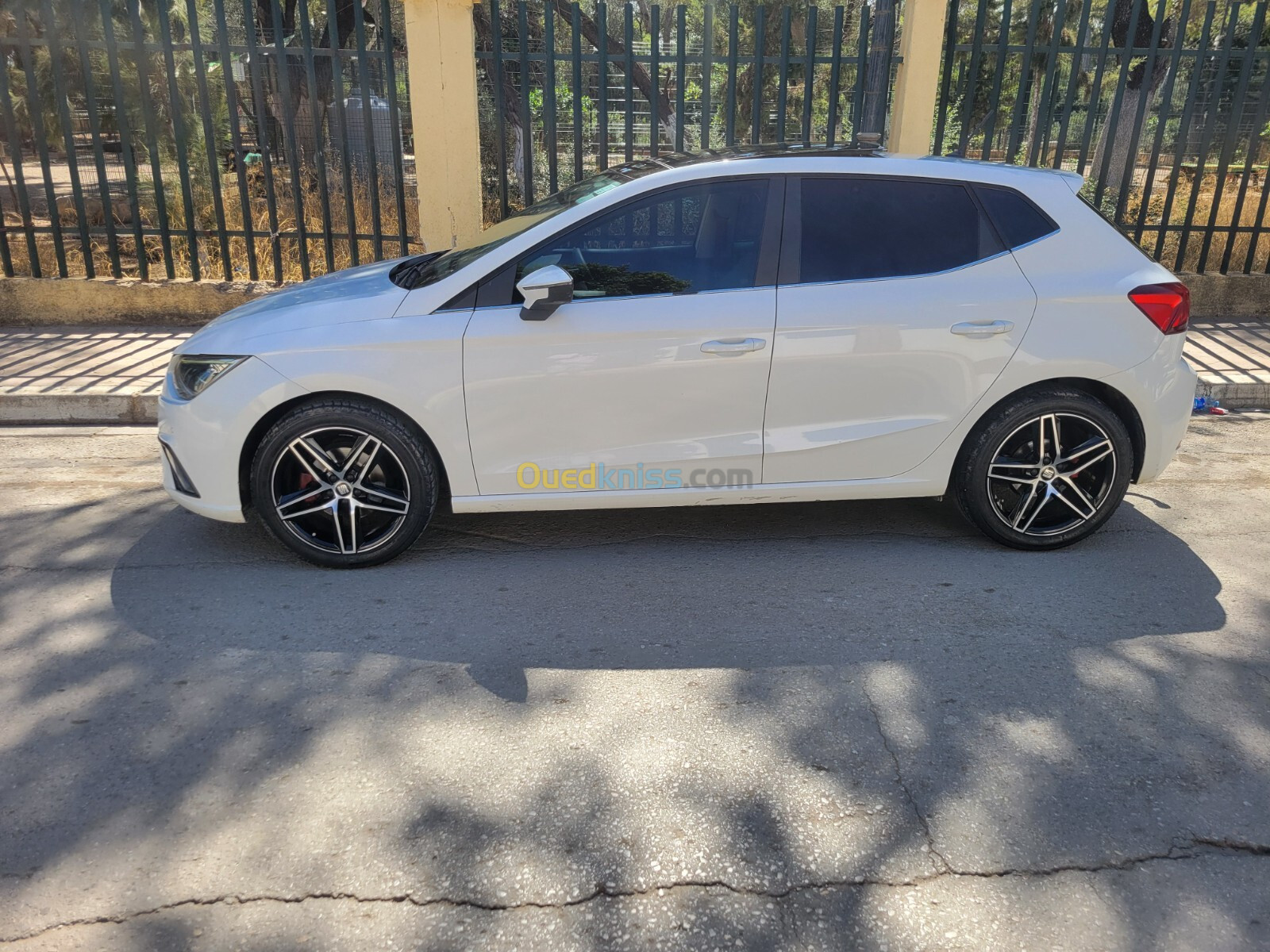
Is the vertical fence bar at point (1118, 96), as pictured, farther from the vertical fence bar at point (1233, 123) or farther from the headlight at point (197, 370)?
the headlight at point (197, 370)

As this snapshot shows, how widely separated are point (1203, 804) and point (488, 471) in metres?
2.83

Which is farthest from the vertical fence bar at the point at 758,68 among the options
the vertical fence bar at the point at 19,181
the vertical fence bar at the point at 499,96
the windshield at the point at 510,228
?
the vertical fence bar at the point at 19,181

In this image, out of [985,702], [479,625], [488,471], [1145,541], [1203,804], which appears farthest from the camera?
[1145,541]

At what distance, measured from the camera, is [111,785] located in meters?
2.92

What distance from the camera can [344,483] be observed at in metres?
4.23

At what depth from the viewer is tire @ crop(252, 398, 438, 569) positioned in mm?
4148

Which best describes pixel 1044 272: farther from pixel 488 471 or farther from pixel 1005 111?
pixel 1005 111

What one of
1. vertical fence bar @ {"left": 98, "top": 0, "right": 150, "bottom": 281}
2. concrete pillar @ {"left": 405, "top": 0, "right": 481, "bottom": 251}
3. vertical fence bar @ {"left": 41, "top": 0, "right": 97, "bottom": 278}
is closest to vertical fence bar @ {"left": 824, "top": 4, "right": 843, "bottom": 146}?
concrete pillar @ {"left": 405, "top": 0, "right": 481, "bottom": 251}

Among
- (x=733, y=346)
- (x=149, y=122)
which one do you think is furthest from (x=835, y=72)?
(x=149, y=122)

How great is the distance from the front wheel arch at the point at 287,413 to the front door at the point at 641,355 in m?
0.21

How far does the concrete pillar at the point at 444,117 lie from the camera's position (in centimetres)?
798

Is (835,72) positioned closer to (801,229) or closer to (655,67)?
(655,67)

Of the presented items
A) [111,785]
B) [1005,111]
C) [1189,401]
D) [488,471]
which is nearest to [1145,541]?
[1189,401]

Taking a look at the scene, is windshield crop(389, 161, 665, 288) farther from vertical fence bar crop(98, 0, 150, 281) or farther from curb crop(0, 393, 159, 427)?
vertical fence bar crop(98, 0, 150, 281)
